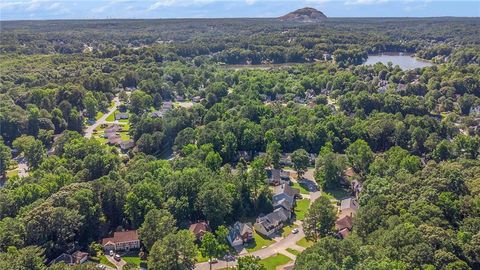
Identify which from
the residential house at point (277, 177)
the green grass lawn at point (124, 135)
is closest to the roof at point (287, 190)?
the residential house at point (277, 177)

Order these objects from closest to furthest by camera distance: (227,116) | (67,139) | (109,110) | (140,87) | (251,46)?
(67,139) → (227,116) → (109,110) → (140,87) → (251,46)

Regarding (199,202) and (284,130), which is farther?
(284,130)

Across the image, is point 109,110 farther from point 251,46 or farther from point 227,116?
point 251,46

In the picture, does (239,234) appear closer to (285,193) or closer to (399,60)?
(285,193)

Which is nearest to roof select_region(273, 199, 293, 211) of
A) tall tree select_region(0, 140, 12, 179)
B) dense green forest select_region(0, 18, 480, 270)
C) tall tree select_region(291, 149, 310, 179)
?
dense green forest select_region(0, 18, 480, 270)

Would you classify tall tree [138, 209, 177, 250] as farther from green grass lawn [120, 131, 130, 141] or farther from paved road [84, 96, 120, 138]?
paved road [84, 96, 120, 138]

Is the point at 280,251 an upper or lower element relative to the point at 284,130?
lower

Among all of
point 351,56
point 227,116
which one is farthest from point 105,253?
point 351,56

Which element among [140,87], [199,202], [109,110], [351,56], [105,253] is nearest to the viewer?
[105,253]

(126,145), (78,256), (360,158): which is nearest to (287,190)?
(360,158)
